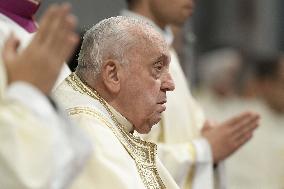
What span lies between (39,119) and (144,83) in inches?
44.5

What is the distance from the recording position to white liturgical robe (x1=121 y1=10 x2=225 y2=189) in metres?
5.54

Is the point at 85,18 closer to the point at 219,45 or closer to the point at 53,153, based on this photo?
the point at 219,45

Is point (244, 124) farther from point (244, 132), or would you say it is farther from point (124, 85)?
point (124, 85)

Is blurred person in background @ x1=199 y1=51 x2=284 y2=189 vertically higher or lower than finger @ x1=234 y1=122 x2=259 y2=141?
lower

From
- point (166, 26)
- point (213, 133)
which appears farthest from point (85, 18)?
point (213, 133)

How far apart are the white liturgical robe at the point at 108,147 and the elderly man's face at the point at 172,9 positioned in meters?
1.46

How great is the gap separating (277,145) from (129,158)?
183 inches

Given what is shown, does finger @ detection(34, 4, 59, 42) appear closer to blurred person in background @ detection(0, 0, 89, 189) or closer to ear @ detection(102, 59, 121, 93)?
blurred person in background @ detection(0, 0, 89, 189)

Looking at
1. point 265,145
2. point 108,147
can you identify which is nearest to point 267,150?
point 265,145

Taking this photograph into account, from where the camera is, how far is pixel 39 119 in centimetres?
332

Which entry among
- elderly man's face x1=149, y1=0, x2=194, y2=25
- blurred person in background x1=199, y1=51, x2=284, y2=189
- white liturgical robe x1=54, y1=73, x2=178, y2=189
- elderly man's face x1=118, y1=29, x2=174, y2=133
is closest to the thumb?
white liturgical robe x1=54, y1=73, x2=178, y2=189

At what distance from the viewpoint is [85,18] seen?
945 cm

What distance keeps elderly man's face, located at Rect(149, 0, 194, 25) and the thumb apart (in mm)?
2482

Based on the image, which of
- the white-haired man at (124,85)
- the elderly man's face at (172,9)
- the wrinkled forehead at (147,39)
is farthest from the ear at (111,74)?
the elderly man's face at (172,9)
